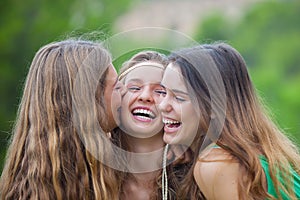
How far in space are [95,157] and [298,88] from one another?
59.4ft

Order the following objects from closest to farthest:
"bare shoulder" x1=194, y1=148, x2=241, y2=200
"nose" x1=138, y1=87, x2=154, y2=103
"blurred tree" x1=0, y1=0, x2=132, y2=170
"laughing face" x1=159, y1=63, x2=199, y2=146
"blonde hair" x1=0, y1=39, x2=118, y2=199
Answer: "bare shoulder" x1=194, y1=148, x2=241, y2=200 → "blonde hair" x1=0, y1=39, x2=118, y2=199 → "laughing face" x1=159, y1=63, x2=199, y2=146 → "nose" x1=138, y1=87, x2=154, y2=103 → "blurred tree" x1=0, y1=0, x2=132, y2=170

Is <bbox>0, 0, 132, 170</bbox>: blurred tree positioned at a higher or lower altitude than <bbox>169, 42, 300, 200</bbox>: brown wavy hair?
higher

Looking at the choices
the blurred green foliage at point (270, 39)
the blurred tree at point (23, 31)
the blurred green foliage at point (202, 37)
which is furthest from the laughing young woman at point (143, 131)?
the blurred green foliage at point (270, 39)

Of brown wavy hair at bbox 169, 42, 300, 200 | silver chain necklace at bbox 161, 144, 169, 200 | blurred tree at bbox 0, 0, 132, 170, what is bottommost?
silver chain necklace at bbox 161, 144, 169, 200

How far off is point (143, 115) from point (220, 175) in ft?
1.86

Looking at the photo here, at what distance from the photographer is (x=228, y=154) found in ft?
9.78

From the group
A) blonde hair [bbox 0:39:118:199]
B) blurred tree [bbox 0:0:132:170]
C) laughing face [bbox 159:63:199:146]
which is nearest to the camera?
blonde hair [bbox 0:39:118:199]

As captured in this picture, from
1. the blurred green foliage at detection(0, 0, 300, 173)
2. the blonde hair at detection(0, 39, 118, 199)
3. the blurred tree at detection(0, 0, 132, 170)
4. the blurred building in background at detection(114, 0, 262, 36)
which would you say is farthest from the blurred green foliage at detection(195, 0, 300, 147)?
the blonde hair at detection(0, 39, 118, 199)

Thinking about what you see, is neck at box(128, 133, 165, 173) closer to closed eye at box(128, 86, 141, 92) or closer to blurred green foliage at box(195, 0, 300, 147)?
closed eye at box(128, 86, 141, 92)

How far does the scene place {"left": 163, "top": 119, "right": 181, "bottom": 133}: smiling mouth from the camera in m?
3.25

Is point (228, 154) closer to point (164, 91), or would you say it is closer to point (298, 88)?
point (164, 91)

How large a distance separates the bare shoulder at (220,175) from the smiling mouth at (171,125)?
29 centimetres

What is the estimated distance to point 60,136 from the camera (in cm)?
309

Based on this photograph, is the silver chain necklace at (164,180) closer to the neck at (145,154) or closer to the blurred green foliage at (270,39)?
the neck at (145,154)
